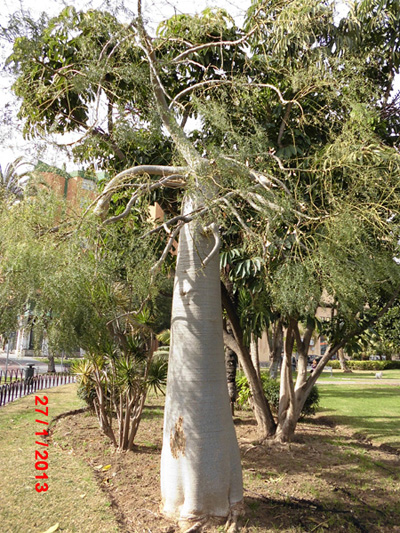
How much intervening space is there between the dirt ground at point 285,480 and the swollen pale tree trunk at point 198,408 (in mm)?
274

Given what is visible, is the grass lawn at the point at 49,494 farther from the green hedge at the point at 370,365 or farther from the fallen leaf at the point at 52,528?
the green hedge at the point at 370,365

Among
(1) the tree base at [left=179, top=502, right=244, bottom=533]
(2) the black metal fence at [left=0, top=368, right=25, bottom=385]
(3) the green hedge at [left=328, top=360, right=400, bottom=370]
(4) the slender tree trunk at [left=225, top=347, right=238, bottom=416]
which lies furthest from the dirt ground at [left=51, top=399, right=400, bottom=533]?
(3) the green hedge at [left=328, top=360, right=400, bottom=370]

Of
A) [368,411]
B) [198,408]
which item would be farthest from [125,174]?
[368,411]

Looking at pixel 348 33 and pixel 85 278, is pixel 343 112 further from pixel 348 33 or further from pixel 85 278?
pixel 85 278

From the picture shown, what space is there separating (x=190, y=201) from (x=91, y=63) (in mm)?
2143

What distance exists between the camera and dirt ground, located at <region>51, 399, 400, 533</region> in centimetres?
417

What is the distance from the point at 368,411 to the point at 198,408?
881cm

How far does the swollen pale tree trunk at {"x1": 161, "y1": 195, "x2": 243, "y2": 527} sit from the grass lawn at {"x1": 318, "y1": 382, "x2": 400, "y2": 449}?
198 inches

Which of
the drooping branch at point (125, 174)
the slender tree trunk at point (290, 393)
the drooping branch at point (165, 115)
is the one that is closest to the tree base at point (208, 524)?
the drooping branch at point (125, 174)

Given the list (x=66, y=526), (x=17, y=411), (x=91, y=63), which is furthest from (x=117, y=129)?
(x=17, y=411)

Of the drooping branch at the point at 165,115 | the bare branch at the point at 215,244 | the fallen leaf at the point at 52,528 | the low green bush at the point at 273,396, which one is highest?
the drooping branch at the point at 165,115

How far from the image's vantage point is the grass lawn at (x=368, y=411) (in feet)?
28.8

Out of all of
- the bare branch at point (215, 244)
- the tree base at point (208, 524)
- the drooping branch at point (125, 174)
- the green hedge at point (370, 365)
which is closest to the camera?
the tree base at point (208, 524)

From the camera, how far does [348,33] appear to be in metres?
5.51
